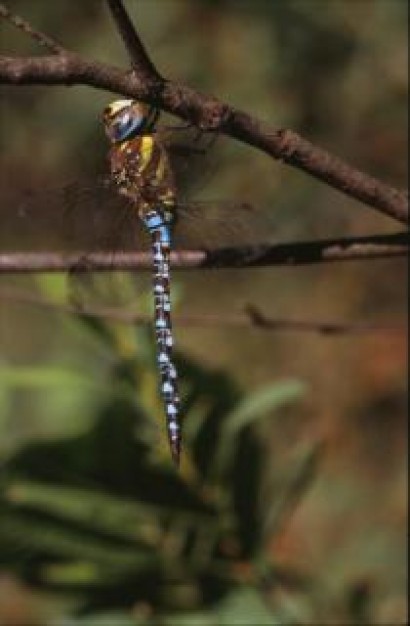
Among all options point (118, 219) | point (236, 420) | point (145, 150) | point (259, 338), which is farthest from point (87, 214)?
point (259, 338)

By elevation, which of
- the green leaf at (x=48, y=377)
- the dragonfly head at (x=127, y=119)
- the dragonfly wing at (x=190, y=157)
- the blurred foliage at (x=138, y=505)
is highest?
the dragonfly wing at (x=190, y=157)

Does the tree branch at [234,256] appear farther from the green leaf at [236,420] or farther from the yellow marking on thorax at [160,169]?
the green leaf at [236,420]

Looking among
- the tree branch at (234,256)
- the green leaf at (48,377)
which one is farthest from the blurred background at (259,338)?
the tree branch at (234,256)

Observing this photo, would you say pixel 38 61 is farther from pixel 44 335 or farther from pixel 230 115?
pixel 44 335

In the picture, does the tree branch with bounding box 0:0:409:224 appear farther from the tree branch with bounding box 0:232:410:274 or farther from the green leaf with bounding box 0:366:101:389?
the green leaf with bounding box 0:366:101:389

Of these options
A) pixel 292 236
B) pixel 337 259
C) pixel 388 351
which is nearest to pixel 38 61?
pixel 337 259

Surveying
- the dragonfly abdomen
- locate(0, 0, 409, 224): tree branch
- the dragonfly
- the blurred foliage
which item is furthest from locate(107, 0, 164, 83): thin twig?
the blurred foliage

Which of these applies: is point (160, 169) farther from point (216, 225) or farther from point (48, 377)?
point (48, 377)
